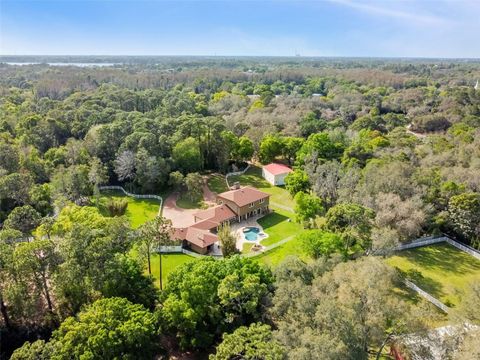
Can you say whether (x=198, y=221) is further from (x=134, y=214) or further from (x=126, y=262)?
(x=126, y=262)

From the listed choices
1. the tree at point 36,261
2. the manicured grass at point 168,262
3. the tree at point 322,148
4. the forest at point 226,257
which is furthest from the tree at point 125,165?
the tree at point 36,261

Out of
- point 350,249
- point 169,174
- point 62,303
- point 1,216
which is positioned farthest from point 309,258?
point 1,216

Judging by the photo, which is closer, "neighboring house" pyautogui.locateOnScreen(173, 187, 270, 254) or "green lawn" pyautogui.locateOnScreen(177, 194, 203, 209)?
"neighboring house" pyautogui.locateOnScreen(173, 187, 270, 254)

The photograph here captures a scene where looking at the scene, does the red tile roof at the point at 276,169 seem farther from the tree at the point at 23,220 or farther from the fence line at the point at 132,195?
the tree at the point at 23,220

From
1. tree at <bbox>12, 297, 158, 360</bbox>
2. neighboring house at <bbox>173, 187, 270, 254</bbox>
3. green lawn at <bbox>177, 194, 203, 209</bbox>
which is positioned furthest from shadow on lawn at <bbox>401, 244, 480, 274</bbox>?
A: tree at <bbox>12, 297, 158, 360</bbox>

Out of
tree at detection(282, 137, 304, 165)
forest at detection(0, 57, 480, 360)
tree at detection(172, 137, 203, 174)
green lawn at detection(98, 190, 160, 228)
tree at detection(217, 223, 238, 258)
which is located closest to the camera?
forest at detection(0, 57, 480, 360)

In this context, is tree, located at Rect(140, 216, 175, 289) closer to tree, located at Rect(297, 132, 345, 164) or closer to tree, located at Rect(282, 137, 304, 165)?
tree, located at Rect(297, 132, 345, 164)

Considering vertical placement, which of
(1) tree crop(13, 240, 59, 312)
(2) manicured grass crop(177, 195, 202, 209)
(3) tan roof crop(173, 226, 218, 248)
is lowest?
(2) manicured grass crop(177, 195, 202, 209)
